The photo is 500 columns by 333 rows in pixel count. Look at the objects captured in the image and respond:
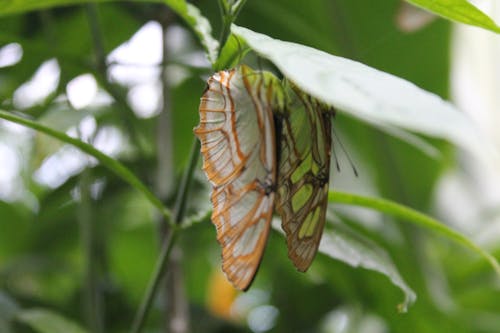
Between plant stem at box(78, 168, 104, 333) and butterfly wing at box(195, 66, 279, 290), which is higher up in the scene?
butterfly wing at box(195, 66, 279, 290)

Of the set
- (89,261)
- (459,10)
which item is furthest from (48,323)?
(459,10)

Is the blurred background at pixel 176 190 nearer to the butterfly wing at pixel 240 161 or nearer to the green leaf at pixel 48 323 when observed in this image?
the green leaf at pixel 48 323

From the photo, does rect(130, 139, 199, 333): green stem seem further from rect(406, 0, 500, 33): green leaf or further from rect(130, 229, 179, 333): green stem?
rect(406, 0, 500, 33): green leaf

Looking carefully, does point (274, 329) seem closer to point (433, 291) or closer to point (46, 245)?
point (433, 291)

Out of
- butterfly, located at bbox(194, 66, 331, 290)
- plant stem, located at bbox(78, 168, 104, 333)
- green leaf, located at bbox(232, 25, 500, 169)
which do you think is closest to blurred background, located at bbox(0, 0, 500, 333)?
plant stem, located at bbox(78, 168, 104, 333)

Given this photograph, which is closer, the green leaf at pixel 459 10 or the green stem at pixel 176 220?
the green leaf at pixel 459 10

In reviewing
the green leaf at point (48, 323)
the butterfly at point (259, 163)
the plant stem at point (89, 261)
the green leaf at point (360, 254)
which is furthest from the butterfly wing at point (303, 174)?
the plant stem at point (89, 261)
